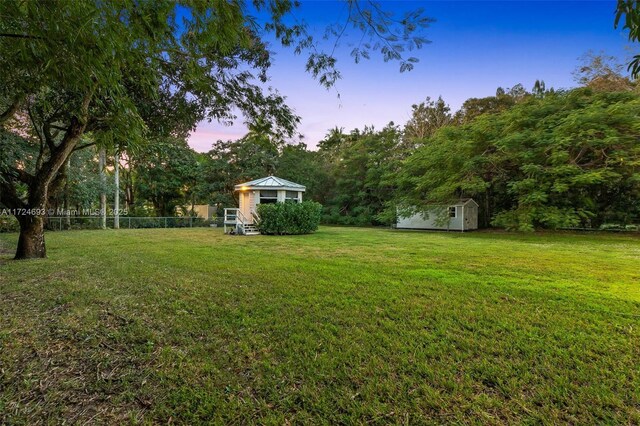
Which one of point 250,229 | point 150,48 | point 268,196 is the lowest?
point 250,229

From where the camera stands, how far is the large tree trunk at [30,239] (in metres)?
6.09

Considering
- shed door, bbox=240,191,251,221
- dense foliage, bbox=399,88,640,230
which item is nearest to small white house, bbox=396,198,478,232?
dense foliage, bbox=399,88,640,230

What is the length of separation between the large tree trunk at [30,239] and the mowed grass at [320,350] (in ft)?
7.59

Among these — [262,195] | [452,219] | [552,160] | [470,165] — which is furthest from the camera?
[452,219]

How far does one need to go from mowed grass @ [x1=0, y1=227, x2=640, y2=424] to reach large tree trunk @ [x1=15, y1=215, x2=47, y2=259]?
2.31 metres

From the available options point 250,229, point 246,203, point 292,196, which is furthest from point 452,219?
point 246,203

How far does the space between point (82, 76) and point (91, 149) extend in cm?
1625

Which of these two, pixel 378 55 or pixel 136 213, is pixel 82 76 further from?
pixel 136 213

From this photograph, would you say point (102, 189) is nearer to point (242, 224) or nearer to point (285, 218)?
point (242, 224)

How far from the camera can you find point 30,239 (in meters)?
6.12

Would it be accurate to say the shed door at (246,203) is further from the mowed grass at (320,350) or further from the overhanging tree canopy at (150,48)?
the mowed grass at (320,350)

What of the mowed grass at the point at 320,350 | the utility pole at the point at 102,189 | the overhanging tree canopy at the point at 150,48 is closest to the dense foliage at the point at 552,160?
the mowed grass at the point at 320,350

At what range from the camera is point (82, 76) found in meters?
2.10

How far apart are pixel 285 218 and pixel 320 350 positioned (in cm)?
1049
